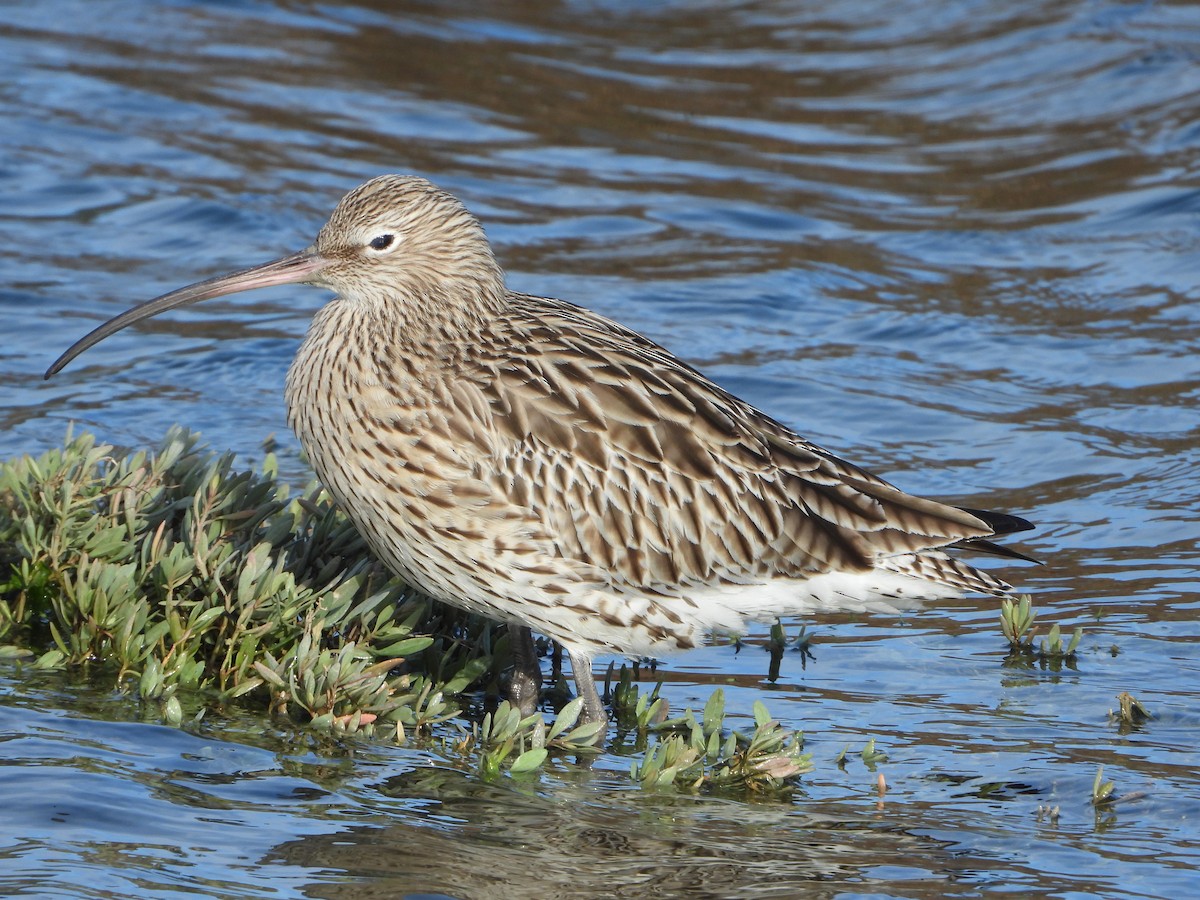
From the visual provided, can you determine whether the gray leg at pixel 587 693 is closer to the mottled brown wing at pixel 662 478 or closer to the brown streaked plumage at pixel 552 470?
the brown streaked plumage at pixel 552 470

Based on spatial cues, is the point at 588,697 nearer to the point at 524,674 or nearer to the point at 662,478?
the point at 524,674

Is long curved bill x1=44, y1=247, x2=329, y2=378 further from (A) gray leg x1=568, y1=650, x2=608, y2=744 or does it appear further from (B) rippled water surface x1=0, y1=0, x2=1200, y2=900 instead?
(A) gray leg x1=568, y1=650, x2=608, y2=744

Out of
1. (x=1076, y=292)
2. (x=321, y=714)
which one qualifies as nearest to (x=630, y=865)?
(x=321, y=714)

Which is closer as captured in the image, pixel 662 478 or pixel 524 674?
pixel 524 674

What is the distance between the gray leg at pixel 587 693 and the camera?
661 centimetres

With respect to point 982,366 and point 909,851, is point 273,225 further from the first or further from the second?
point 909,851

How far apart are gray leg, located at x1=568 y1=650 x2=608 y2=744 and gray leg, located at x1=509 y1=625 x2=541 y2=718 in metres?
0.18

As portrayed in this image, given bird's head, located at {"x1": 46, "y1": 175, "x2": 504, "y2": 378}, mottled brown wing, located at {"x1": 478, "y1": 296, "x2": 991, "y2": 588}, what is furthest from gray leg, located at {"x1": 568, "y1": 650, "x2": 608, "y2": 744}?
bird's head, located at {"x1": 46, "y1": 175, "x2": 504, "y2": 378}

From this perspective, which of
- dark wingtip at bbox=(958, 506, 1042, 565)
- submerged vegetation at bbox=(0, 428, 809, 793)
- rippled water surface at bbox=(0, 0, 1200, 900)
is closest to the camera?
rippled water surface at bbox=(0, 0, 1200, 900)

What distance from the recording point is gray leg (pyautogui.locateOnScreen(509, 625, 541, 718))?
22.1 ft

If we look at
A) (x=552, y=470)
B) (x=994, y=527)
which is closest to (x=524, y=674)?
(x=552, y=470)

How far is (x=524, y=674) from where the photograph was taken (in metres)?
6.77

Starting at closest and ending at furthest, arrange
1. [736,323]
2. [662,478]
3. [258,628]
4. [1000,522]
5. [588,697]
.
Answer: [258,628] < [588,697] < [662,478] < [1000,522] < [736,323]

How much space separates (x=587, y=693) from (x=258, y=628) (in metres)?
1.23
